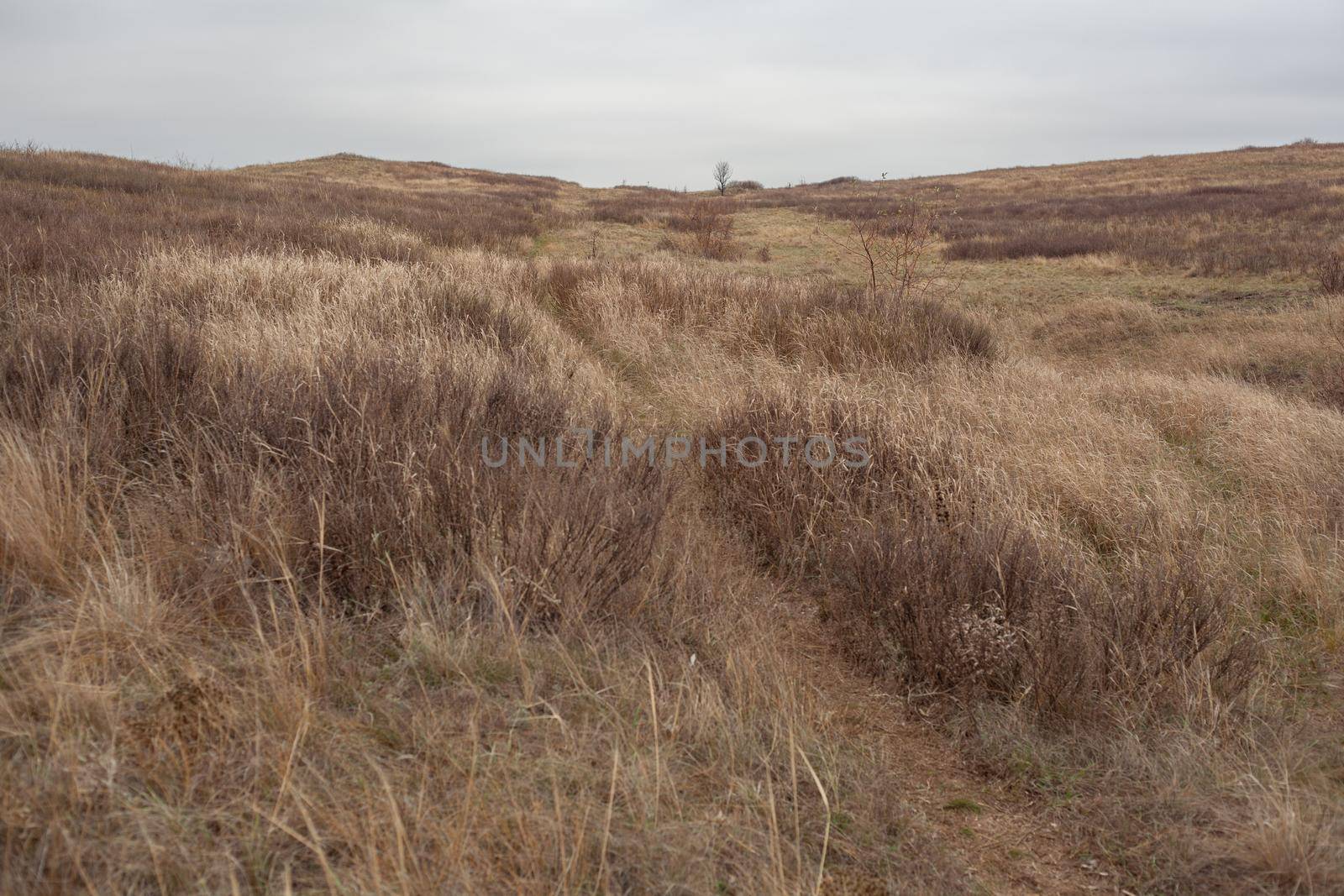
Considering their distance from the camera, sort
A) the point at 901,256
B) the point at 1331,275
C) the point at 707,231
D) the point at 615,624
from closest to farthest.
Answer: the point at 615,624 → the point at 1331,275 → the point at 901,256 → the point at 707,231

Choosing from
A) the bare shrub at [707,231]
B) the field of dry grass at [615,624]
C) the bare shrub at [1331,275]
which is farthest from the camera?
the bare shrub at [707,231]

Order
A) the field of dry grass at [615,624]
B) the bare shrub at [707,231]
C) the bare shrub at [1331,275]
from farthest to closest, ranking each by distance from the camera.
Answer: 1. the bare shrub at [707,231]
2. the bare shrub at [1331,275]
3. the field of dry grass at [615,624]

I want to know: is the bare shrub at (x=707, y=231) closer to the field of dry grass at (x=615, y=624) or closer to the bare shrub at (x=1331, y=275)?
the bare shrub at (x=1331, y=275)

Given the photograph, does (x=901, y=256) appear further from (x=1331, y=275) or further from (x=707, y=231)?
(x=707, y=231)

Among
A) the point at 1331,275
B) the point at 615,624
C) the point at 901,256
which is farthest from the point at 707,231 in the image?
the point at 615,624

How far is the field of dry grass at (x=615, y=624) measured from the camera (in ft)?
5.05

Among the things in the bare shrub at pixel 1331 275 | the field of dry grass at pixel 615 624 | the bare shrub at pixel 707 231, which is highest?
the bare shrub at pixel 707 231

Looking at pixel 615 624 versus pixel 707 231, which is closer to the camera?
pixel 615 624

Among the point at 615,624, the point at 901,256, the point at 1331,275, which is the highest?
the point at 901,256

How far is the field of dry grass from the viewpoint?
5.05 feet

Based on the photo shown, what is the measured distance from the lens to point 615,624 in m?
2.33

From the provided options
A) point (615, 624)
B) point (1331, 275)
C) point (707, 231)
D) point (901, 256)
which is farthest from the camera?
point (707, 231)

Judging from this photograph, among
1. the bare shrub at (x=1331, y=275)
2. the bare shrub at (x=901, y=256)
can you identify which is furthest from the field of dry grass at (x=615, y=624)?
the bare shrub at (x=1331, y=275)

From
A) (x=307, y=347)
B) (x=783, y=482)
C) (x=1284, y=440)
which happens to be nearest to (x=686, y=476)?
(x=783, y=482)
